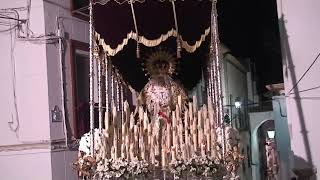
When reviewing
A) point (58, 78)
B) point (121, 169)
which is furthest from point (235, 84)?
point (121, 169)

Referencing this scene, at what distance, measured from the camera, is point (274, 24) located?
10.0 meters

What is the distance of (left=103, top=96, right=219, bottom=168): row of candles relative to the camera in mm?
5766

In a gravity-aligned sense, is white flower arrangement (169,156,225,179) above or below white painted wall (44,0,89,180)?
below

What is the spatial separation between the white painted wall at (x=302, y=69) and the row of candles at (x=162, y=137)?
139cm

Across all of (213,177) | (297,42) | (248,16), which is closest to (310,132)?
(297,42)

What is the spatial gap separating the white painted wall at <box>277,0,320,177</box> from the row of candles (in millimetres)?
1391

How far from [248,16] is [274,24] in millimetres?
873

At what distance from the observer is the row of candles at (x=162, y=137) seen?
577 cm

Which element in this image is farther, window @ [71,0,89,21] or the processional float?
window @ [71,0,89,21]

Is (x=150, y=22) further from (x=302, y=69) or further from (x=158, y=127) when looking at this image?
(x=302, y=69)

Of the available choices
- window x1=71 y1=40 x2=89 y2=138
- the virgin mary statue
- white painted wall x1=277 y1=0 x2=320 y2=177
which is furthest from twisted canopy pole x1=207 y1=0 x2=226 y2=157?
window x1=71 y1=40 x2=89 y2=138

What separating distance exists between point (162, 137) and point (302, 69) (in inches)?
90.8

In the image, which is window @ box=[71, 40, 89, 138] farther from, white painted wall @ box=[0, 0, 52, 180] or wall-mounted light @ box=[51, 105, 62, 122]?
white painted wall @ box=[0, 0, 52, 180]

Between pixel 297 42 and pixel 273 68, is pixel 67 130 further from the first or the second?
pixel 273 68
